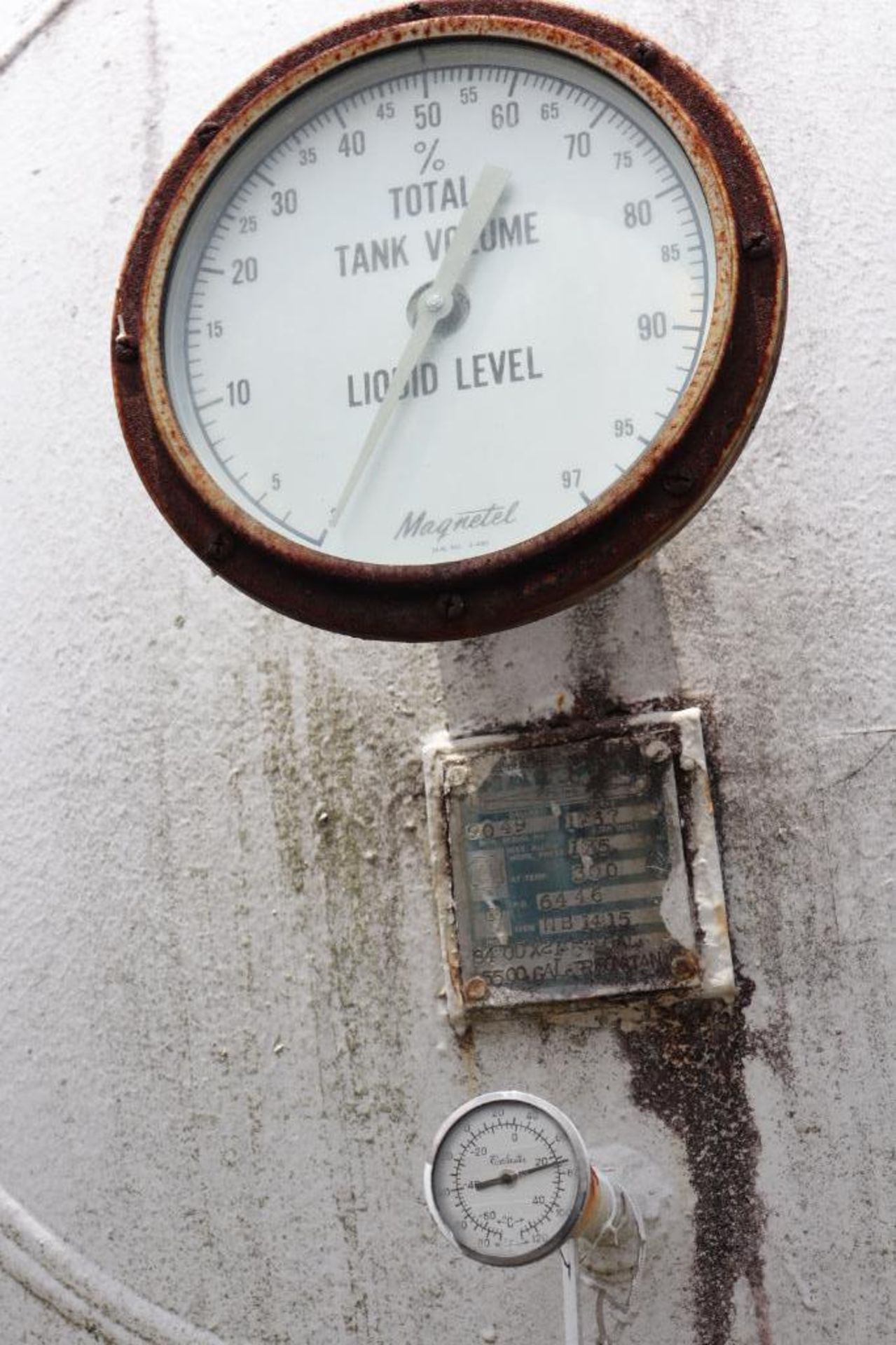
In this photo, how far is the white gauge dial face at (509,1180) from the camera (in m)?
1.14

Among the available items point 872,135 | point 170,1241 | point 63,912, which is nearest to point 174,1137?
point 170,1241

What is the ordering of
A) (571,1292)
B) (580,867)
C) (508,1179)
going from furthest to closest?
1. (580,867)
2. (571,1292)
3. (508,1179)

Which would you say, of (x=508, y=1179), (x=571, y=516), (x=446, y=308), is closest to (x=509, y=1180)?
(x=508, y=1179)

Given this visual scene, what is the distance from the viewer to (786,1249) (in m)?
1.30

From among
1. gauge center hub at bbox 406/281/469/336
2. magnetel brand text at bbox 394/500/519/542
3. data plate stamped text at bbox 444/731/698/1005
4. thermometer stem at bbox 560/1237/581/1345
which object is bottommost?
thermometer stem at bbox 560/1237/581/1345

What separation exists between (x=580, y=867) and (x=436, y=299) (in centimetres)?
47

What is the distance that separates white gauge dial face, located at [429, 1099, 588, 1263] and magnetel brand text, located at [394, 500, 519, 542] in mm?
415

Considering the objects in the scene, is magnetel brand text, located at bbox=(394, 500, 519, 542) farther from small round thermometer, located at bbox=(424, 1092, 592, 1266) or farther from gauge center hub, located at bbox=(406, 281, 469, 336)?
small round thermometer, located at bbox=(424, 1092, 592, 1266)

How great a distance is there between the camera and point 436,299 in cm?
131

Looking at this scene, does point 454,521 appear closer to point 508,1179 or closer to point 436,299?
point 436,299

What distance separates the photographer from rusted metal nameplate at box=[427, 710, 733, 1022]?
1355 mm

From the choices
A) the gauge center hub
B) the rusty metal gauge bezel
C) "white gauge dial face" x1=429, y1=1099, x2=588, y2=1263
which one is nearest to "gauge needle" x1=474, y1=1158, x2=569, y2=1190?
"white gauge dial face" x1=429, y1=1099, x2=588, y2=1263

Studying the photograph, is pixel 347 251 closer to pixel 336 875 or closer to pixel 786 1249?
pixel 336 875

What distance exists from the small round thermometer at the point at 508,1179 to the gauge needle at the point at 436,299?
45 centimetres
